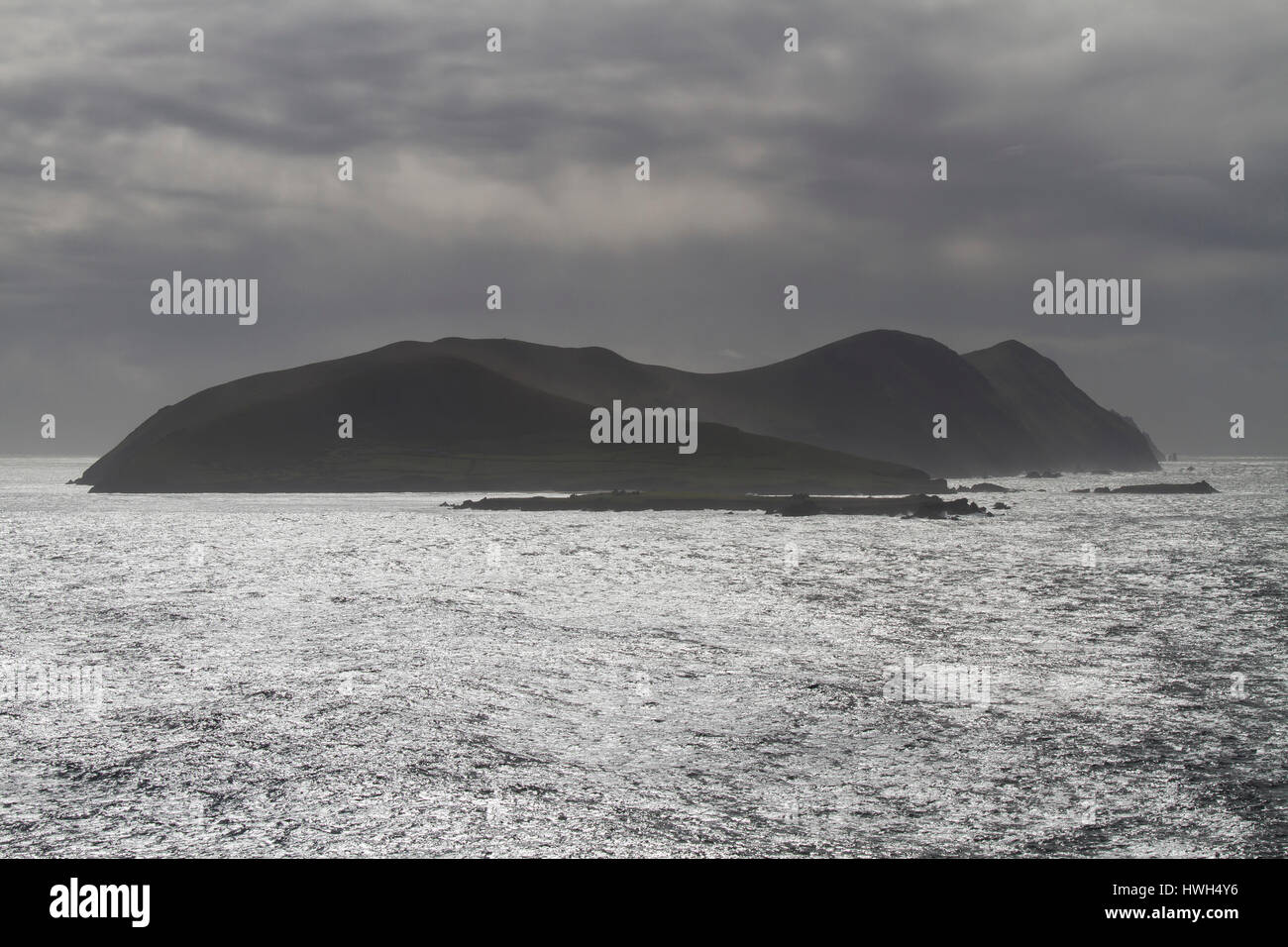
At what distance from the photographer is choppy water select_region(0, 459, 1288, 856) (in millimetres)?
17094

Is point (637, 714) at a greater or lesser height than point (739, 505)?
lesser

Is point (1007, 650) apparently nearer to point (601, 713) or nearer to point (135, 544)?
point (601, 713)

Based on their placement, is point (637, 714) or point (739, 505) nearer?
point (637, 714)

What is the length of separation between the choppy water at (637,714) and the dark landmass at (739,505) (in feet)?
276

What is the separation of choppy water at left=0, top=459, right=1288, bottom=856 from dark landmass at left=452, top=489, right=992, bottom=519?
84138mm

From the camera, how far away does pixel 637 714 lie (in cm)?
2603

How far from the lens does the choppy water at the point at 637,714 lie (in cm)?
1709

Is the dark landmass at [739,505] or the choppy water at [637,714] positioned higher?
the dark landmass at [739,505]

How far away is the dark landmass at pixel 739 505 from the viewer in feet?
499

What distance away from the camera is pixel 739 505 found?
174625 mm

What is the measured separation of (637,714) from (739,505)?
14948cm

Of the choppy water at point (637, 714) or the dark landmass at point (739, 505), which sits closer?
the choppy water at point (637, 714)

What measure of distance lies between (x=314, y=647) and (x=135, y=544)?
215 ft

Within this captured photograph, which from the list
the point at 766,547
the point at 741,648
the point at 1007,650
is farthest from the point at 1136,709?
the point at 766,547
